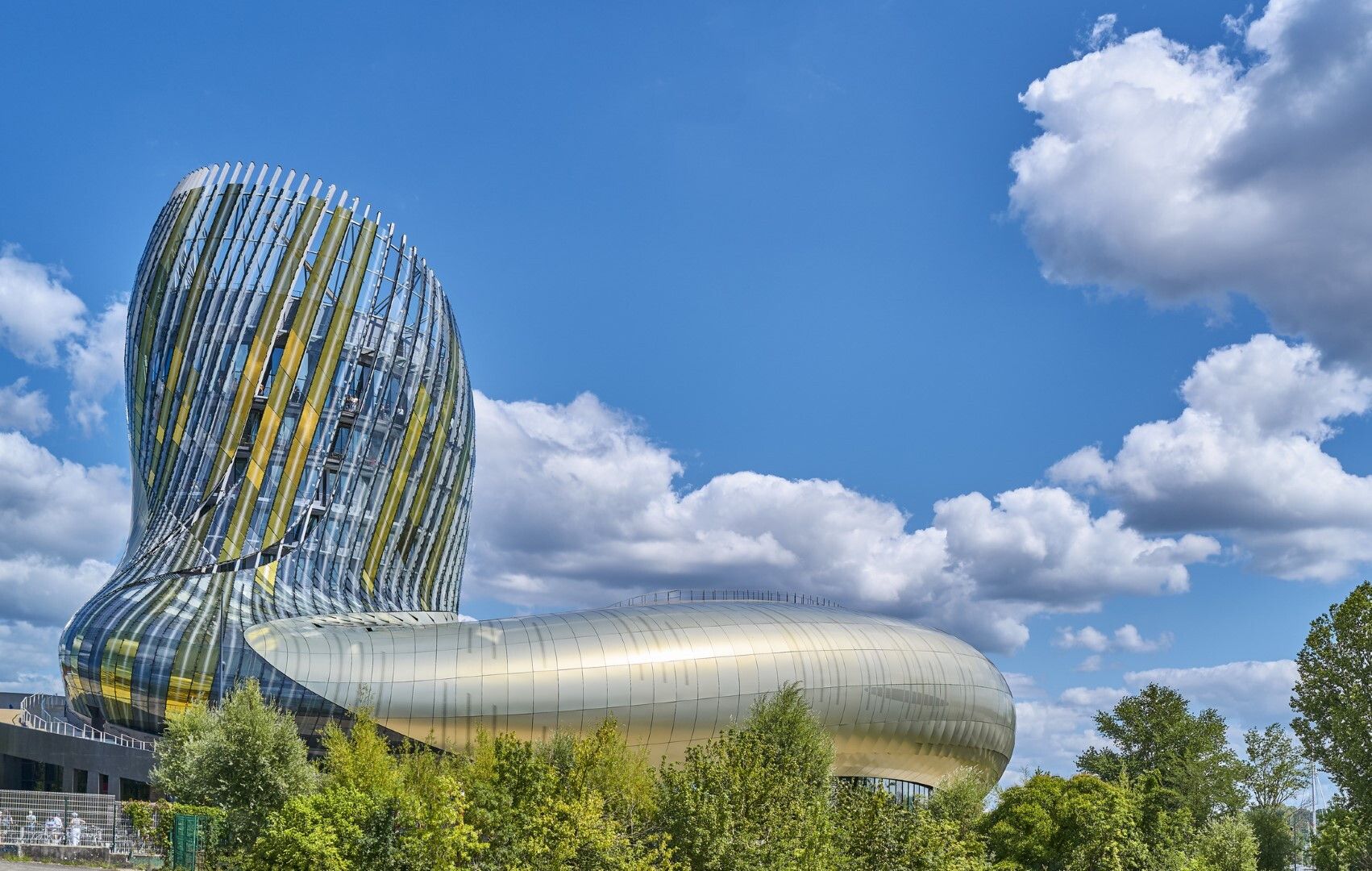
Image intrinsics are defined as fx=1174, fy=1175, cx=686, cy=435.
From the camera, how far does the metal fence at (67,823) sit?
37906mm

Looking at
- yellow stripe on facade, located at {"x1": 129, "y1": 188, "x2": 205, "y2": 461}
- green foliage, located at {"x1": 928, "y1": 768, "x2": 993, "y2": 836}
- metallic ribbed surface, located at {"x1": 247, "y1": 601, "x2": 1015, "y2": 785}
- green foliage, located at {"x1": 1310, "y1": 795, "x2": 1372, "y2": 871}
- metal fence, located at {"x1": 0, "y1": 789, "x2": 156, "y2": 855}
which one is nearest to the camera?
metal fence, located at {"x1": 0, "y1": 789, "x2": 156, "y2": 855}

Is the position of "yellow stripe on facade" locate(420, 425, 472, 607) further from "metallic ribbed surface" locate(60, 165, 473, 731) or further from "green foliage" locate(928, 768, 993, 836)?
"green foliage" locate(928, 768, 993, 836)

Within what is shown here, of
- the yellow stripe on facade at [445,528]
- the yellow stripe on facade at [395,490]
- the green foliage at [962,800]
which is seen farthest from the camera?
the yellow stripe on facade at [445,528]

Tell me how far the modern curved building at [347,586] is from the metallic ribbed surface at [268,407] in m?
0.15

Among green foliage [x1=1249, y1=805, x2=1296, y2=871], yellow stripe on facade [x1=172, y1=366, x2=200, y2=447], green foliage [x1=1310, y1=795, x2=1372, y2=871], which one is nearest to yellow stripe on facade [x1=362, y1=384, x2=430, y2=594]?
yellow stripe on facade [x1=172, y1=366, x2=200, y2=447]

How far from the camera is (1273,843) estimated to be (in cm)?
5412

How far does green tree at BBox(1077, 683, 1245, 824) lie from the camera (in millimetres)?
→ 65875

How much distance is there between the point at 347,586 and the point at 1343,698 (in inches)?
2147

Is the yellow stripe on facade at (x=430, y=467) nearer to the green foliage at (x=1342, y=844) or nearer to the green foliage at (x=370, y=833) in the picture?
the green foliage at (x=370, y=833)

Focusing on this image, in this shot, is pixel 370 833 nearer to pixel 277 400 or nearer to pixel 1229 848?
pixel 1229 848

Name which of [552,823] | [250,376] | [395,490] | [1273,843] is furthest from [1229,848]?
[250,376]

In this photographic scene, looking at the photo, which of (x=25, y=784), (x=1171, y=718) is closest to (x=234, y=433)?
(x=25, y=784)

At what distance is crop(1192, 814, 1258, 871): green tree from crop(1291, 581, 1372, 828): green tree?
12.4 m

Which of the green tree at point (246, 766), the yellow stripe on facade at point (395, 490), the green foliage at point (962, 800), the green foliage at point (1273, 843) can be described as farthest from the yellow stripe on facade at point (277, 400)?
the green foliage at point (1273, 843)
